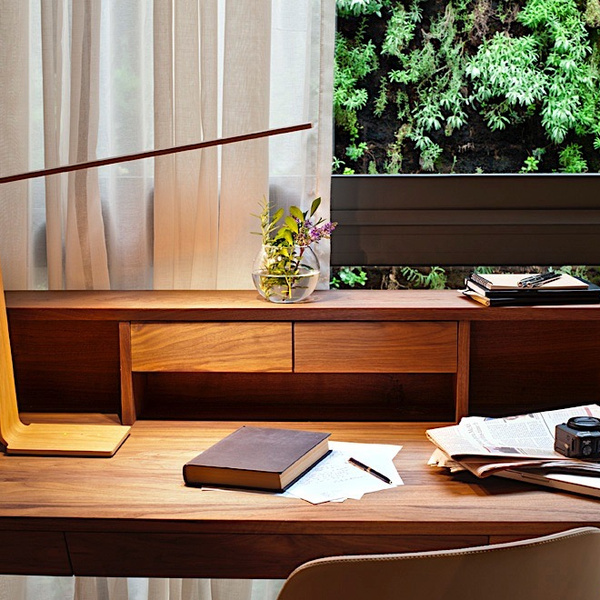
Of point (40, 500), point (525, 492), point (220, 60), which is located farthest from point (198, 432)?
point (220, 60)

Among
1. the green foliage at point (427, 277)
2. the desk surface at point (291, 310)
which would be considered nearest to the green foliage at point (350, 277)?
the green foliage at point (427, 277)

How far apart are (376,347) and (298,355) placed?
16 centimetres

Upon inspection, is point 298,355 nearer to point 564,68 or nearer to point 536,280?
point 536,280

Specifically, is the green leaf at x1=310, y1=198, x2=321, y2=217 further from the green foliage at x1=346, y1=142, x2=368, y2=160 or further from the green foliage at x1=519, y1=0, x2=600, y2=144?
the green foliage at x1=519, y1=0, x2=600, y2=144

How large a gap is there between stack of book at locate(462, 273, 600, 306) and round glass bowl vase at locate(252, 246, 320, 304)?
0.34 m

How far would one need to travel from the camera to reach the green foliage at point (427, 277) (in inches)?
87.5

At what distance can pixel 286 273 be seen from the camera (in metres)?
1.71

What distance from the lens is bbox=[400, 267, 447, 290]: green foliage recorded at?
2223 millimetres

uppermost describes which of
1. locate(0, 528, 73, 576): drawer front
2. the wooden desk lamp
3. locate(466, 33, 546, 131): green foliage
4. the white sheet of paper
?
locate(466, 33, 546, 131): green foliage

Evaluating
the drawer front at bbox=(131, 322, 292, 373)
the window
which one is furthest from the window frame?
the drawer front at bbox=(131, 322, 292, 373)

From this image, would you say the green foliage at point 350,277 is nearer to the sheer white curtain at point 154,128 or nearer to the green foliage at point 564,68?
the sheer white curtain at point 154,128

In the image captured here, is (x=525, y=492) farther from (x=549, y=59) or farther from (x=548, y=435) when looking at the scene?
(x=549, y=59)

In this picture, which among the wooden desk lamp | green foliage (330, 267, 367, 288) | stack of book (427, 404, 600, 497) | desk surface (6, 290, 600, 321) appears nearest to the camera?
stack of book (427, 404, 600, 497)

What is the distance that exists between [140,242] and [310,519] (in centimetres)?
85
